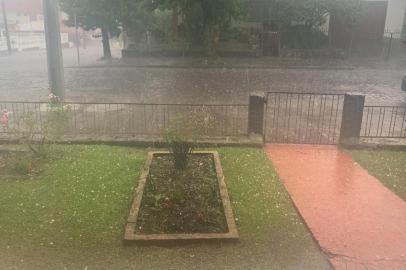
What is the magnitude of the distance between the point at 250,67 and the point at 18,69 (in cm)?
1105

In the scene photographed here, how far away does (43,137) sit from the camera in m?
7.58

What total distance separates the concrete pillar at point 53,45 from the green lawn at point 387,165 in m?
7.55

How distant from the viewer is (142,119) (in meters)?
10.1

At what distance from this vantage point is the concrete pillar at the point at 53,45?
36.1 feet

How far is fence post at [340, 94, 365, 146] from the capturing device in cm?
825

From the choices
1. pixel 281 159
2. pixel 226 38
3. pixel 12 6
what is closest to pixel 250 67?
pixel 226 38

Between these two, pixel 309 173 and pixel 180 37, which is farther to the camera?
pixel 180 37

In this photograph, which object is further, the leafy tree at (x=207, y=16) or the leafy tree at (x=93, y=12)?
the leafy tree at (x=93, y=12)

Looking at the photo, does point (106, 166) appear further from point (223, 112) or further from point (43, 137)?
point (223, 112)

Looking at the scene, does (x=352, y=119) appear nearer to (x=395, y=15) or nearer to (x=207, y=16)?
(x=207, y=16)

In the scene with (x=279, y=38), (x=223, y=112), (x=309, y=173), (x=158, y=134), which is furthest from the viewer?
(x=279, y=38)

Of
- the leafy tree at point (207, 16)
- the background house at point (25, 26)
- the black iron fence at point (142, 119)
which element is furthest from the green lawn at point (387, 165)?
the background house at point (25, 26)

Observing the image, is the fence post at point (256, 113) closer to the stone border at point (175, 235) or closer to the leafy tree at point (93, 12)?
the stone border at point (175, 235)

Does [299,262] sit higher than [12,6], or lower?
lower
